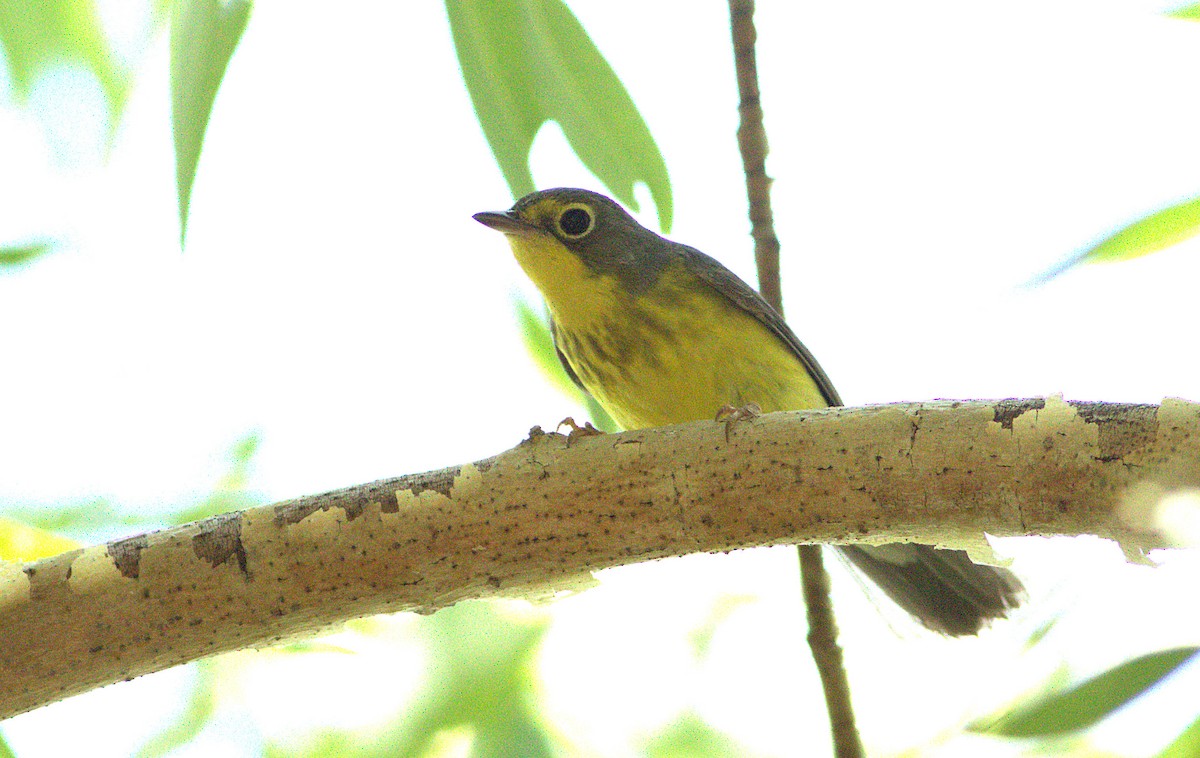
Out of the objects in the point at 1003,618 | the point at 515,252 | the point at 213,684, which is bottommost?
the point at 1003,618

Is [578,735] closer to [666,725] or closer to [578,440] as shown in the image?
[666,725]

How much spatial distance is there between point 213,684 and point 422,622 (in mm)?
969

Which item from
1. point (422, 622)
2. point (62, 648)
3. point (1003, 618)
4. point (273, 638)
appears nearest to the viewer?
point (62, 648)

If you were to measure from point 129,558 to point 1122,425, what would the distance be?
198 centimetres

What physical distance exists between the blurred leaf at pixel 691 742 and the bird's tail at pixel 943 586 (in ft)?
4.17

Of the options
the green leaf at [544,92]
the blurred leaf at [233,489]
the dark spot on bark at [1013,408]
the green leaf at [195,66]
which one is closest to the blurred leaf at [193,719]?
the blurred leaf at [233,489]

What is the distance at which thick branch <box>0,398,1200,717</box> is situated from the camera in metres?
2.31

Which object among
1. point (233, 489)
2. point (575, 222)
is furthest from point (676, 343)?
point (233, 489)

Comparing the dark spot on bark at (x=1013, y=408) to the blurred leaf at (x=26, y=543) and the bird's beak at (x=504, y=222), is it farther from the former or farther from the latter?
the blurred leaf at (x=26, y=543)

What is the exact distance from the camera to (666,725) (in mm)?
5016

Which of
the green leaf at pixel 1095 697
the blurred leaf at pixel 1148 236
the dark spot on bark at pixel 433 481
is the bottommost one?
the green leaf at pixel 1095 697

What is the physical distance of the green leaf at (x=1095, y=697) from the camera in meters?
2.76

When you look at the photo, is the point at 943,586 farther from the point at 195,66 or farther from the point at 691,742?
the point at 195,66

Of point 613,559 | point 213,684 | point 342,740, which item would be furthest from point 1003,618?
point 213,684
